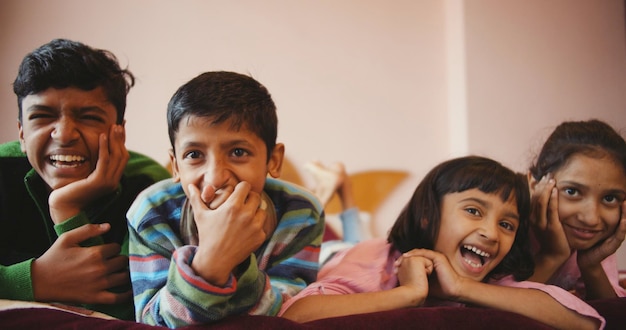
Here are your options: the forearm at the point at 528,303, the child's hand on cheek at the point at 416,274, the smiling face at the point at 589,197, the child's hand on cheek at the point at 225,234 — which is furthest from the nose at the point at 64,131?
the smiling face at the point at 589,197

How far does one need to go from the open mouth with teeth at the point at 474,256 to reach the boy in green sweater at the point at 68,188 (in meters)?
0.65

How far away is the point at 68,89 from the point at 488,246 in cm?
86

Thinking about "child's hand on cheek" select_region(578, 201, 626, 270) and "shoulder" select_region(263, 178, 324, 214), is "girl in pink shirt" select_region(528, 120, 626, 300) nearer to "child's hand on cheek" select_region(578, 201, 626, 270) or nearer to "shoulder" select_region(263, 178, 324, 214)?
"child's hand on cheek" select_region(578, 201, 626, 270)

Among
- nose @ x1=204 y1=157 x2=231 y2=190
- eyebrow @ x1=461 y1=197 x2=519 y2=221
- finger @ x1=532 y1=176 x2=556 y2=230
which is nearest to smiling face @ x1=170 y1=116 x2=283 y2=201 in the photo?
nose @ x1=204 y1=157 x2=231 y2=190

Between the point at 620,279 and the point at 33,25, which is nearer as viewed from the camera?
the point at 620,279

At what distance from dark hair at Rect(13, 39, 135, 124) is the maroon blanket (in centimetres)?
47

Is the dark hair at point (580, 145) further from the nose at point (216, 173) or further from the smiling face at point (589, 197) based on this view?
the nose at point (216, 173)

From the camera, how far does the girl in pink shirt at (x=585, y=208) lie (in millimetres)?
999

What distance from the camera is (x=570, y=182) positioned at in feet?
3.35

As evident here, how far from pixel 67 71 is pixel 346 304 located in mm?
693

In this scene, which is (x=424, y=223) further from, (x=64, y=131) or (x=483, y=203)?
(x=64, y=131)

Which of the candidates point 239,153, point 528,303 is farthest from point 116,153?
point 528,303

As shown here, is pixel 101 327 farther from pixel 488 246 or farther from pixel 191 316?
pixel 488 246

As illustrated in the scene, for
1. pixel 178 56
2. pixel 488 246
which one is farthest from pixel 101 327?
pixel 178 56
